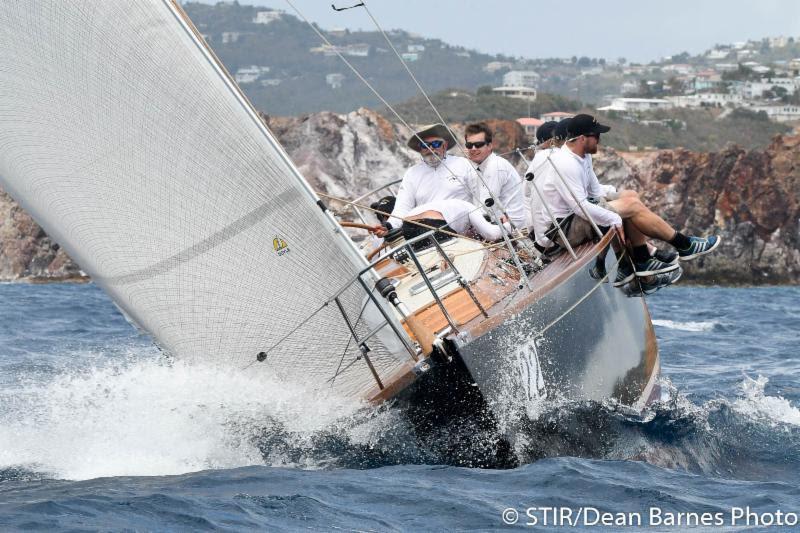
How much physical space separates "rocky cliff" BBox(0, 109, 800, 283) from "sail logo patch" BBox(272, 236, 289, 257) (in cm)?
2707

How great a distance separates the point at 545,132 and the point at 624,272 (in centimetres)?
131

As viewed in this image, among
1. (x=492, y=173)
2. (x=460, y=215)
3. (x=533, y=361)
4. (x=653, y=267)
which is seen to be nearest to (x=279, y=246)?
(x=533, y=361)

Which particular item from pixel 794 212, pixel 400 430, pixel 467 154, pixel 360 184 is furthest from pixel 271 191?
pixel 794 212

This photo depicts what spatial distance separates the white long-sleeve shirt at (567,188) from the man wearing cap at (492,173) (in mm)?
1270

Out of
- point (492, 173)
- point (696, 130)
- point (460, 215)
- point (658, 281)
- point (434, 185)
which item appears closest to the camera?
point (658, 281)

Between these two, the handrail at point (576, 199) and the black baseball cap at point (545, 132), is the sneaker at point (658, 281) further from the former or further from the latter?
the black baseball cap at point (545, 132)

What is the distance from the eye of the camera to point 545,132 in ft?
28.3

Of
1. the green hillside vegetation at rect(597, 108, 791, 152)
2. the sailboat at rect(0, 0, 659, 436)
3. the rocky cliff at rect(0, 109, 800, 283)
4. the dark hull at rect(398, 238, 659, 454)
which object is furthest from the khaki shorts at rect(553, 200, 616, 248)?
the green hillside vegetation at rect(597, 108, 791, 152)

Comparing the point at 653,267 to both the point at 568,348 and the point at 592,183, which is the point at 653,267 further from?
the point at 568,348

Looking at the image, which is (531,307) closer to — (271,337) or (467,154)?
(271,337)

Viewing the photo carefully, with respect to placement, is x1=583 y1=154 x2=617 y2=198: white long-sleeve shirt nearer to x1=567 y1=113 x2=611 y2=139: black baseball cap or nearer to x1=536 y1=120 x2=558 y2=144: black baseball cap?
x1=567 y1=113 x2=611 y2=139: black baseball cap

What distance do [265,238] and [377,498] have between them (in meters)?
1.42

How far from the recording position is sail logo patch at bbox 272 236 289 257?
6145 mm

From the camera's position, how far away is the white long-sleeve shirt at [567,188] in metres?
7.54
